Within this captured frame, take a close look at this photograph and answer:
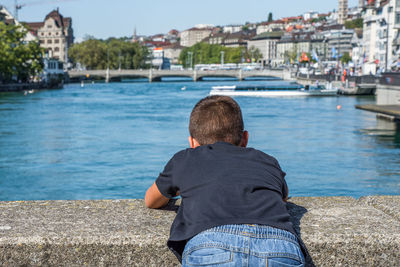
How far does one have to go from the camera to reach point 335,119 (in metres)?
39.3

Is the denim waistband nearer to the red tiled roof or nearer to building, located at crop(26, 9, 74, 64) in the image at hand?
building, located at crop(26, 9, 74, 64)

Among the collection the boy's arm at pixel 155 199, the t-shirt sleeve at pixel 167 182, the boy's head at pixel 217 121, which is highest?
the boy's head at pixel 217 121

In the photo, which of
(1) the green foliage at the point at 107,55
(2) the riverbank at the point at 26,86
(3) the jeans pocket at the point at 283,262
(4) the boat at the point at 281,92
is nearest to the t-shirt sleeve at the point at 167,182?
(3) the jeans pocket at the point at 283,262

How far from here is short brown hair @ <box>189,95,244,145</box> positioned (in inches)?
125

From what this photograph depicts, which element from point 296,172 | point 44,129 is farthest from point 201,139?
point 44,129

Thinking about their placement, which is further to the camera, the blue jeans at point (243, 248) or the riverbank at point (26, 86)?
the riverbank at point (26, 86)

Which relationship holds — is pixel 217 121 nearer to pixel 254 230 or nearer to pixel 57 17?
pixel 254 230

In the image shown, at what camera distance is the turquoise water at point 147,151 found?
1761 cm

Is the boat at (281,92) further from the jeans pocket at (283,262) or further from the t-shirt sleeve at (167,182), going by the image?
the jeans pocket at (283,262)

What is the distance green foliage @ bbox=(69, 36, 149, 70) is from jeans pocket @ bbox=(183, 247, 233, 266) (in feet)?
452

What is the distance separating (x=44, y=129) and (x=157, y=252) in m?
32.6

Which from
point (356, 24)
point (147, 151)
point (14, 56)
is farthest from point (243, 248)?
point (356, 24)

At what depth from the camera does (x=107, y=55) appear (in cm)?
14212

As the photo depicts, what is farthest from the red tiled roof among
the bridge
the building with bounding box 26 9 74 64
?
the bridge
